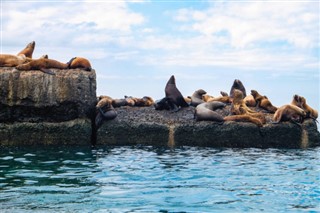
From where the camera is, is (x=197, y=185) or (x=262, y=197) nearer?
(x=262, y=197)

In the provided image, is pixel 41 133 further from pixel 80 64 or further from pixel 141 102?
pixel 141 102

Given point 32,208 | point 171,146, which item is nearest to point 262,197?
point 32,208

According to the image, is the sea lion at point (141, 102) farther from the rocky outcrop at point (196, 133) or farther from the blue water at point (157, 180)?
the blue water at point (157, 180)

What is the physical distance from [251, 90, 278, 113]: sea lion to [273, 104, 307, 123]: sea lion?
5.39ft

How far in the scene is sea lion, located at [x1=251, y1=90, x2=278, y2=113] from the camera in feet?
63.1

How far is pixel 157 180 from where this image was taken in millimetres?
9953

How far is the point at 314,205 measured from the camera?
7934 mm

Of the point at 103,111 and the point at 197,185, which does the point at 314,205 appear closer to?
the point at 197,185

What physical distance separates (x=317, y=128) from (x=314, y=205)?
9909 mm

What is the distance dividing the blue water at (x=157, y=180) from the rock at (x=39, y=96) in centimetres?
121

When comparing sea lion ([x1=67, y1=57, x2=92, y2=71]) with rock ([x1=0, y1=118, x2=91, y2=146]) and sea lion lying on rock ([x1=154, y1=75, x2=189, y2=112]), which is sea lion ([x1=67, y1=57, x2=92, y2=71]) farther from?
sea lion lying on rock ([x1=154, y1=75, x2=189, y2=112])

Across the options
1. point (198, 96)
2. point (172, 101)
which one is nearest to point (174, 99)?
point (172, 101)

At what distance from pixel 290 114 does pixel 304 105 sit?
163 centimetres

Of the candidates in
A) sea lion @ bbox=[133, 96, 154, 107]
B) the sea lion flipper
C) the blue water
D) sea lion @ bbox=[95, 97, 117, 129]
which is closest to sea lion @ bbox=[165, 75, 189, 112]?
sea lion @ bbox=[133, 96, 154, 107]
